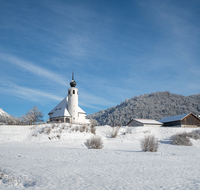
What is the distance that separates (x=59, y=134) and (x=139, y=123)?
87.5 ft

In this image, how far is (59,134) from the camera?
28984 mm

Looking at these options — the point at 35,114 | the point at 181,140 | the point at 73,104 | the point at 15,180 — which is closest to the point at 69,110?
the point at 73,104

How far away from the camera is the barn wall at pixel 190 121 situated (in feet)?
164

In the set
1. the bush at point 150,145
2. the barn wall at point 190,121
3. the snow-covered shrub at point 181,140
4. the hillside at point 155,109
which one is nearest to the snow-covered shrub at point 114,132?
the snow-covered shrub at point 181,140

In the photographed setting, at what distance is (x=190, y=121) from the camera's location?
50.9m

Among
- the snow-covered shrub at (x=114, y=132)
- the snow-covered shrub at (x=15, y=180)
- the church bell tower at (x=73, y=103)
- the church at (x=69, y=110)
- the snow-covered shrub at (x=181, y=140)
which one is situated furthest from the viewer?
the church bell tower at (x=73, y=103)

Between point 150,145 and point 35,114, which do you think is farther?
point 35,114

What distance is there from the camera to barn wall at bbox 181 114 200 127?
49966 millimetres

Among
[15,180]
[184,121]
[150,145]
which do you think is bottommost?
[15,180]

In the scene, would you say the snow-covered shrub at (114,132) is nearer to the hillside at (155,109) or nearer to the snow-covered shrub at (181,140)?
the snow-covered shrub at (181,140)

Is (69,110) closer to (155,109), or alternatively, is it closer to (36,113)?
(36,113)

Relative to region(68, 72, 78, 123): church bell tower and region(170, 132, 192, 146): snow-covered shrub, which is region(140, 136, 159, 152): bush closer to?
region(170, 132, 192, 146): snow-covered shrub

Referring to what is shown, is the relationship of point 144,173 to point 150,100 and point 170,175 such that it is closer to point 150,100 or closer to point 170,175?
point 170,175

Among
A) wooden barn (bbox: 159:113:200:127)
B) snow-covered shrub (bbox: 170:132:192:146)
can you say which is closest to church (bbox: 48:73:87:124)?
snow-covered shrub (bbox: 170:132:192:146)
